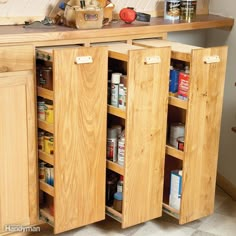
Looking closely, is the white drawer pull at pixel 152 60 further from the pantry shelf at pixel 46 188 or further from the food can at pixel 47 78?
the pantry shelf at pixel 46 188

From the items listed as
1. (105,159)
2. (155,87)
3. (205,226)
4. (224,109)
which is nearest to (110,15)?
(155,87)

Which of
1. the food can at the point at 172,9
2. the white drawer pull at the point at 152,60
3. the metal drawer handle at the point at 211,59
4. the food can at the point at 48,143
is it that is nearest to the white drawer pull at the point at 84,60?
the white drawer pull at the point at 152,60

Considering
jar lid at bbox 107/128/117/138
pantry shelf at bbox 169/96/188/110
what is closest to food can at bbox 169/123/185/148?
pantry shelf at bbox 169/96/188/110

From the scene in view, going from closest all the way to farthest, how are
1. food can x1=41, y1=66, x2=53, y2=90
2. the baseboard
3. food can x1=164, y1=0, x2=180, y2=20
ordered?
food can x1=41, y1=66, x2=53, y2=90, food can x1=164, y1=0, x2=180, y2=20, the baseboard

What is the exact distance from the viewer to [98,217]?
2.47m

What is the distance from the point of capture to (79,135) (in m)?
2.31

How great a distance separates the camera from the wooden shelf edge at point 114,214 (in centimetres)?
246

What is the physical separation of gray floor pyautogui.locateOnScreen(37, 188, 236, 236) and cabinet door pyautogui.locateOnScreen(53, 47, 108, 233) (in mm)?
142

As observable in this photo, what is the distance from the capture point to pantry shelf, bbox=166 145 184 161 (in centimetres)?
245

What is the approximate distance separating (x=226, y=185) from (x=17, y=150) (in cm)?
134

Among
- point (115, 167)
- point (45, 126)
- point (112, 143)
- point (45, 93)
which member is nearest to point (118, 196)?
point (115, 167)

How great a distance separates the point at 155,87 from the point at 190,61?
195mm

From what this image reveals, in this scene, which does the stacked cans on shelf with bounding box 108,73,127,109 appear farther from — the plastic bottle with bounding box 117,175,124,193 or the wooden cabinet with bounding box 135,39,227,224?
the plastic bottle with bounding box 117,175,124,193

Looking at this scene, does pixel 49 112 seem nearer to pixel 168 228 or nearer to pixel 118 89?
pixel 118 89
